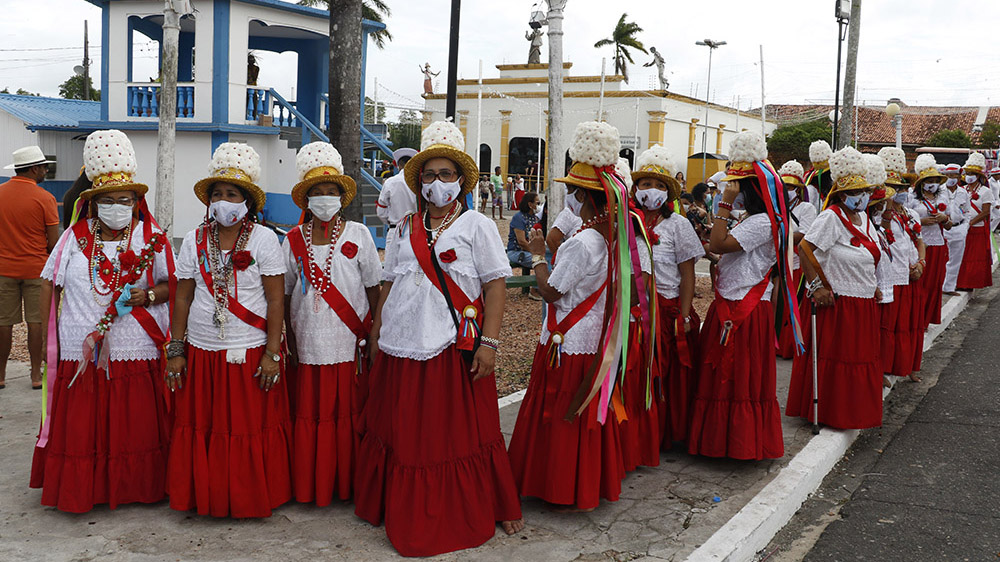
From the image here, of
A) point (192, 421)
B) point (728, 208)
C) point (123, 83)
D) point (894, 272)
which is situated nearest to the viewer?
point (192, 421)

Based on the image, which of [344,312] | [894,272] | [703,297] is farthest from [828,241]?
[703,297]

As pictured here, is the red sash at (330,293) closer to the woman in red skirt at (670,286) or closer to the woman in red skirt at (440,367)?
the woman in red skirt at (440,367)

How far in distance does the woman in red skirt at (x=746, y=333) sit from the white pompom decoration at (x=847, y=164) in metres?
0.99

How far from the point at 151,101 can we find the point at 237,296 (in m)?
15.3

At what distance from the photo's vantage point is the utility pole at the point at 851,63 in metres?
15.9

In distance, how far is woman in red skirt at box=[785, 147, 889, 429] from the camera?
6.05 meters

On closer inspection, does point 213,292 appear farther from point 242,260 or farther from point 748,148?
point 748,148

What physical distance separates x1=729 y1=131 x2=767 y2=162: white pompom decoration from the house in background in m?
11.9

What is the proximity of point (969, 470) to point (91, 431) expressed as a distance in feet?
18.8

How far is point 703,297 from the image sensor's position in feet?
42.1

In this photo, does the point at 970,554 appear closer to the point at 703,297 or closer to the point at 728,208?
the point at 728,208

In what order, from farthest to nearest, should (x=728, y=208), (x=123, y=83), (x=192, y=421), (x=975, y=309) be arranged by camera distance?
(x=123, y=83) → (x=975, y=309) → (x=728, y=208) → (x=192, y=421)

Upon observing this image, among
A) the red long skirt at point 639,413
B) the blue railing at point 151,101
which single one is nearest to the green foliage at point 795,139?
the blue railing at point 151,101

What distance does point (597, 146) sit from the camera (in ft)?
14.6
